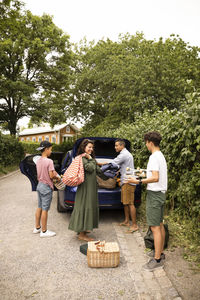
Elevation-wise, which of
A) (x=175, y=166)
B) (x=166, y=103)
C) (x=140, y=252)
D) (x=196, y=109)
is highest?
(x=166, y=103)

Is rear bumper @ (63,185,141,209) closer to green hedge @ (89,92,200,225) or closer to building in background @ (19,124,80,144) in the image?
green hedge @ (89,92,200,225)

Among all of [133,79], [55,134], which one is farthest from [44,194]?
[55,134]

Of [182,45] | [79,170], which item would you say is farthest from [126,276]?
[182,45]

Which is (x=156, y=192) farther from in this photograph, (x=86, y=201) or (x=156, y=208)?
(x=86, y=201)

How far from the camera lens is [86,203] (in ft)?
14.7

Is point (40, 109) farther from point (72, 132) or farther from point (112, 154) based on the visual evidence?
point (72, 132)

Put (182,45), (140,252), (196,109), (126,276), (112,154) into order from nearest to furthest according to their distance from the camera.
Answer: (126,276) → (196,109) → (140,252) → (112,154) → (182,45)

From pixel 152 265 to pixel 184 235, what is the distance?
1353mm

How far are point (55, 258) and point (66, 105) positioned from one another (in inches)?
1143

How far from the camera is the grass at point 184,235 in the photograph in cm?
386

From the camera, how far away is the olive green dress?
4441mm

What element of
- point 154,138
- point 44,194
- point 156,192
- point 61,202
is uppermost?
point 154,138

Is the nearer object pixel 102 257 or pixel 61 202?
pixel 102 257

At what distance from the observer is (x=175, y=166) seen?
5.03 metres
